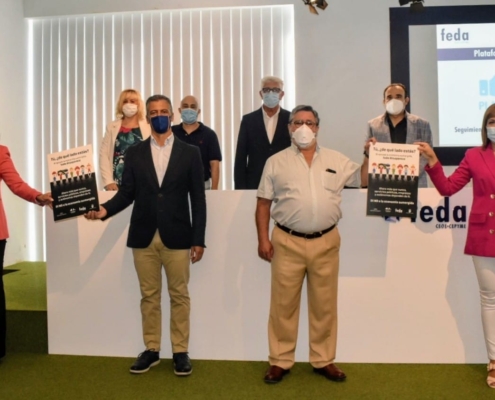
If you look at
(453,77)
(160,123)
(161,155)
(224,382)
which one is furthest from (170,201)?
(453,77)

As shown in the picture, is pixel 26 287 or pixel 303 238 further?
pixel 26 287

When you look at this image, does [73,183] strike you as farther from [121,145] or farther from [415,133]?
[415,133]

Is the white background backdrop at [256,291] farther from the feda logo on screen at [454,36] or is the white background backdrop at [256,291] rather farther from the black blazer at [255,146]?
the feda logo on screen at [454,36]

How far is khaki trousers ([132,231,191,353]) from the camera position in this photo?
2867 mm

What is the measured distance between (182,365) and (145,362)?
0.76 ft

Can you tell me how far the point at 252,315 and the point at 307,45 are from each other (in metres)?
3.46

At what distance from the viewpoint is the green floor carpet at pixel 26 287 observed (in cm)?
349

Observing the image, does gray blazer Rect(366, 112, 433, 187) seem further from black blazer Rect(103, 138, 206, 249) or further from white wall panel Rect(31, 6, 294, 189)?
white wall panel Rect(31, 6, 294, 189)

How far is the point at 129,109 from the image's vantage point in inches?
140

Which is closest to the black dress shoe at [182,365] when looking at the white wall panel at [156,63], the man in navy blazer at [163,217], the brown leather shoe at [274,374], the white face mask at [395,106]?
the man in navy blazer at [163,217]

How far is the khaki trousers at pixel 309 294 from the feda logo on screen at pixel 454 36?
3679mm

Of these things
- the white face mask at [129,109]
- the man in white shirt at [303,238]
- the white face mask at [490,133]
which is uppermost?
the white face mask at [129,109]

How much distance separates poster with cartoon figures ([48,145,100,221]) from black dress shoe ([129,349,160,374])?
0.90m

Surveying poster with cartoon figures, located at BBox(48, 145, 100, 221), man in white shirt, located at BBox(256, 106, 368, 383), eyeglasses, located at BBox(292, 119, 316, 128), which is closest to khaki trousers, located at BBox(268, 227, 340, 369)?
man in white shirt, located at BBox(256, 106, 368, 383)
